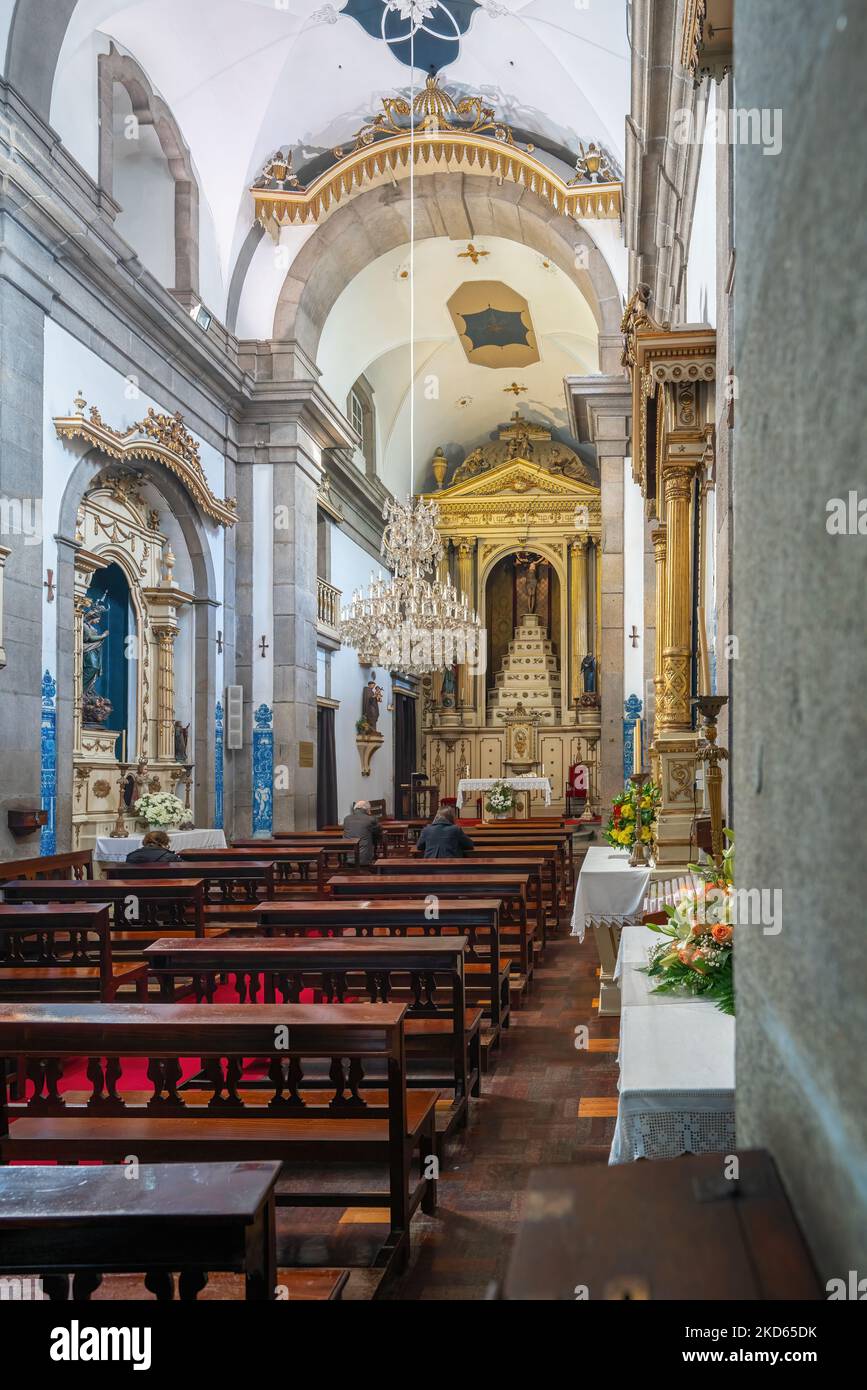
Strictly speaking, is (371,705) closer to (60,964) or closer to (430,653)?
(430,653)

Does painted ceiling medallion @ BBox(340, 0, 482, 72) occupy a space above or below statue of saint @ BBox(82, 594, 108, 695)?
above

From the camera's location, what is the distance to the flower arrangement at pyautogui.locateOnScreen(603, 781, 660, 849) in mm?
7258

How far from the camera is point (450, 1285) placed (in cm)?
297

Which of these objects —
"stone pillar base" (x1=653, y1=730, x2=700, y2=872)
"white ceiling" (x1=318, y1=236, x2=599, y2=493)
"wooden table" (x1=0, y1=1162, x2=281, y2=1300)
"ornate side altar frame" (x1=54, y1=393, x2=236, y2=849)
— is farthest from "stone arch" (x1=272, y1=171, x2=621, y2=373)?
"wooden table" (x1=0, y1=1162, x2=281, y2=1300)

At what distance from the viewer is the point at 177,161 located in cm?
1387

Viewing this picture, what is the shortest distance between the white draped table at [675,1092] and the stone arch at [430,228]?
1344cm

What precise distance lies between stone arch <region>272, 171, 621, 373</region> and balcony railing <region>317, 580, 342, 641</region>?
376 cm

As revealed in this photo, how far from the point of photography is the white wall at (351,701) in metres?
19.7

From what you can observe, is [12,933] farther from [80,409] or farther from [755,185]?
[80,409]

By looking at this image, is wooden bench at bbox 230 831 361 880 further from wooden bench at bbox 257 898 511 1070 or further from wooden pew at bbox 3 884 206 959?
wooden bench at bbox 257 898 511 1070

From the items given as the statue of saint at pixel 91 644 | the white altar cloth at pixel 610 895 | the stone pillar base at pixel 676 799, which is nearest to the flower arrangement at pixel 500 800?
the statue of saint at pixel 91 644

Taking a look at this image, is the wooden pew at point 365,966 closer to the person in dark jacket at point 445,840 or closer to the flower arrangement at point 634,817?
the flower arrangement at point 634,817

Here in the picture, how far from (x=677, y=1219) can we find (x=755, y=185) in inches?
54.2
